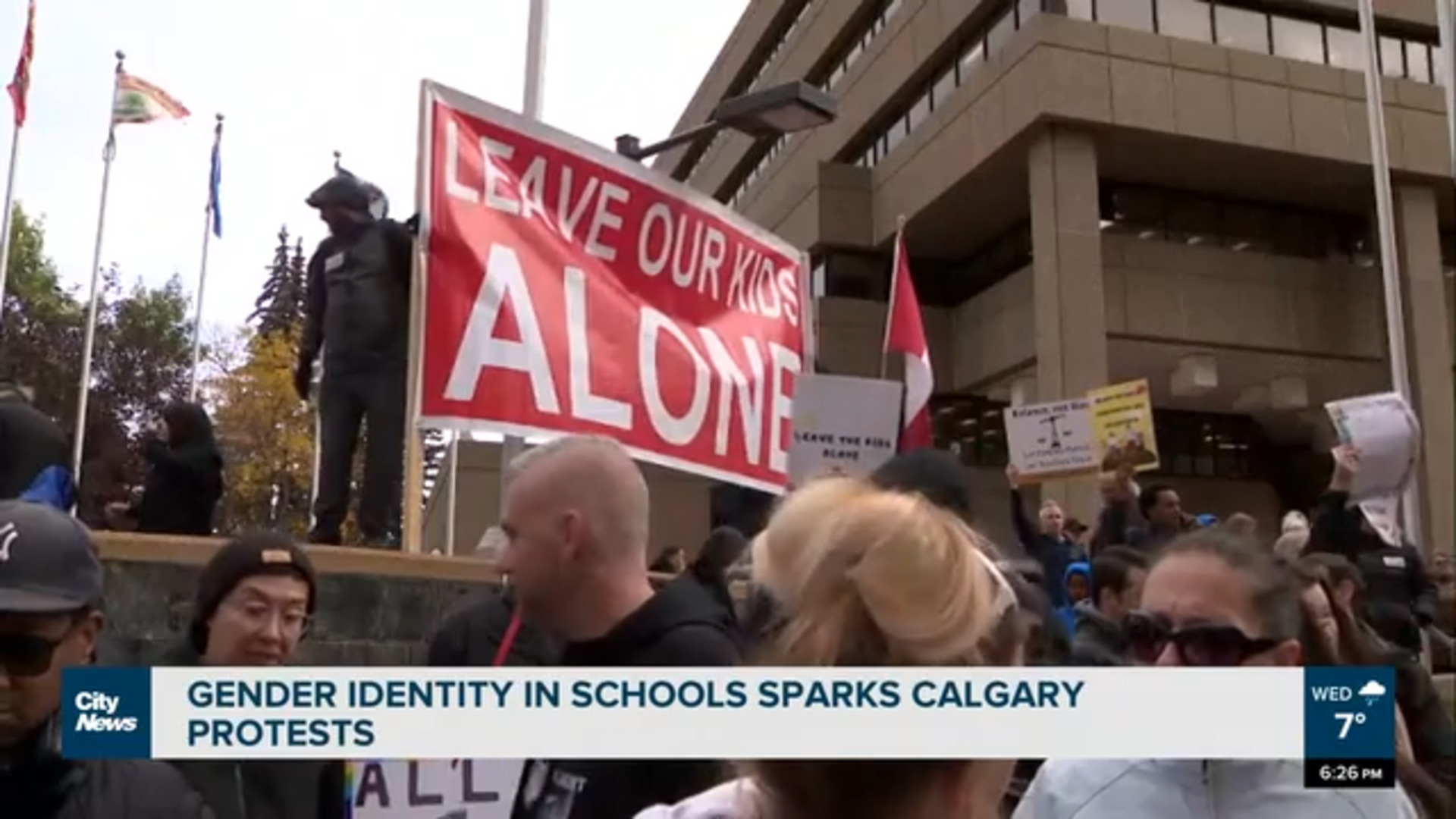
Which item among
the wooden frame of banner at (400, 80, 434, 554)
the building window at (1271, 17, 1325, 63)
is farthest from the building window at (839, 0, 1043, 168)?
the wooden frame of banner at (400, 80, 434, 554)

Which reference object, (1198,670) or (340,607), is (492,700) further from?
(340,607)

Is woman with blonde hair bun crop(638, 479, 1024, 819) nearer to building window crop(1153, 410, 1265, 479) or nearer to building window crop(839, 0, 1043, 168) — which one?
building window crop(839, 0, 1043, 168)

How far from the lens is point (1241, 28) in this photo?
77.3ft

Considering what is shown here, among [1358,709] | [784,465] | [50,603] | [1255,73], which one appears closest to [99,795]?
[50,603]

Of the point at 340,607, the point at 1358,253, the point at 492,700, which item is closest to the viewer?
the point at 492,700

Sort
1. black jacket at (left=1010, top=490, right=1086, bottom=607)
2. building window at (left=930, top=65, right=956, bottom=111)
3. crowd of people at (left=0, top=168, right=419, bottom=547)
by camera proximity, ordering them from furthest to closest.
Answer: building window at (left=930, top=65, right=956, bottom=111) < black jacket at (left=1010, top=490, right=1086, bottom=607) < crowd of people at (left=0, top=168, right=419, bottom=547)

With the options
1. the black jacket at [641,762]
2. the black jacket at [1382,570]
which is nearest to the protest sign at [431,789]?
the black jacket at [641,762]

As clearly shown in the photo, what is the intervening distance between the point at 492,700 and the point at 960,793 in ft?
3.45

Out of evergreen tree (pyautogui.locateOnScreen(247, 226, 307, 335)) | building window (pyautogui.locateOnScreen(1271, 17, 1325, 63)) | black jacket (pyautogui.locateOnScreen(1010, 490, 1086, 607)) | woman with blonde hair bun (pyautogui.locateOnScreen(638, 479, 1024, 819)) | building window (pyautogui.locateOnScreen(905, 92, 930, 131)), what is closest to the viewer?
woman with blonde hair bun (pyautogui.locateOnScreen(638, 479, 1024, 819))

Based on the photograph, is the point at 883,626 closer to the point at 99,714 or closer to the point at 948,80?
the point at 99,714

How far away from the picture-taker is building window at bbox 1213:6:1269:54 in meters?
23.3

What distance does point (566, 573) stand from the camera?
2729mm

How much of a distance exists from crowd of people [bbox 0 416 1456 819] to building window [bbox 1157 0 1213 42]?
20.9 m

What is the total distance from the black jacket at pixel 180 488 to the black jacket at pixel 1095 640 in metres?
3.98
